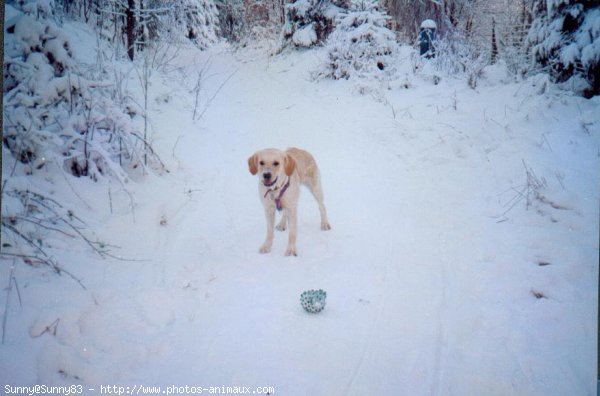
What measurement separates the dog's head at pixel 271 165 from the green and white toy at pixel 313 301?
4.26ft

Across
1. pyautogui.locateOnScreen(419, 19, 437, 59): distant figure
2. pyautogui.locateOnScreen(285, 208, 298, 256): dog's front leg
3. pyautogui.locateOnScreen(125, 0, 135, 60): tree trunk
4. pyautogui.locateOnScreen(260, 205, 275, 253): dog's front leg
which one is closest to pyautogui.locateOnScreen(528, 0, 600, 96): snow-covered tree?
pyautogui.locateOnScreen(419, 19, 437, 59): distant figure

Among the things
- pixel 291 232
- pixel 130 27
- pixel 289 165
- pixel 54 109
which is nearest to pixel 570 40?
pixel 289 165

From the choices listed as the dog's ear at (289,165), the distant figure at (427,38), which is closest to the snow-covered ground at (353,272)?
the dog's ear at (289,165)

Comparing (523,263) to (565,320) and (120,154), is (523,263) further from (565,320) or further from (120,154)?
(120,154)

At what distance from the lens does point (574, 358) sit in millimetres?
2027

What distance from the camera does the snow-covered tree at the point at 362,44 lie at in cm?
950

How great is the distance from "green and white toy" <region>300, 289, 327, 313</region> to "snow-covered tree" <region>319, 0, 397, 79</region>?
316 inches

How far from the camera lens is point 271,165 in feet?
11.4

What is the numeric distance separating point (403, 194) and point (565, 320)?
8.71 feet

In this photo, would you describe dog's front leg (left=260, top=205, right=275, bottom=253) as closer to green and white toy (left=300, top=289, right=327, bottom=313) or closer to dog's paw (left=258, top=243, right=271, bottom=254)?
dog's paw (left=258, top=243, right=271, bottom=254)

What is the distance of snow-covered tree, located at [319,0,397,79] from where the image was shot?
9500 millimetres

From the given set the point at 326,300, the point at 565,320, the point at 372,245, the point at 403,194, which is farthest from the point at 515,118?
the point at 326,300

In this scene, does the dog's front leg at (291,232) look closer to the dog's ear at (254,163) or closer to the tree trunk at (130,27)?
the dog's ear at (254,163)

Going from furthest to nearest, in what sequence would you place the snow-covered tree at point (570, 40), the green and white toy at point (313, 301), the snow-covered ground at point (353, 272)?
1. the snow-covered tree at point (570, 40)
2. the green and white toy at point (313, 301)
3. the snow-covered ground at point (353, 272)
